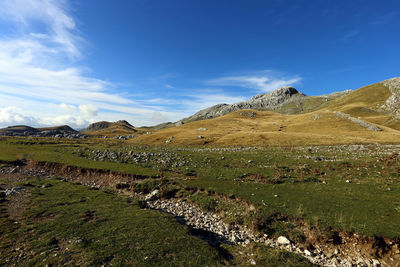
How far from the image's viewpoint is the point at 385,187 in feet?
62.4

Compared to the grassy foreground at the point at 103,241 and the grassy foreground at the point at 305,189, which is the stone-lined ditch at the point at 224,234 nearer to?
the grassy foreground at the point at 305,189

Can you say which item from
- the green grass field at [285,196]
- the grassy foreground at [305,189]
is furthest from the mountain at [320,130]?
the green grass field at [285,196]

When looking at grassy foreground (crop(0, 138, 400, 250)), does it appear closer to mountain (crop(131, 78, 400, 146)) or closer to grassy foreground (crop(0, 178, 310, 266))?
grassy foreground (crop(0, 178, 310, 266))

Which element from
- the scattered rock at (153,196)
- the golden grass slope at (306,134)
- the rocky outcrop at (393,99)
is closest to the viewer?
the scattered rock at (153,196)

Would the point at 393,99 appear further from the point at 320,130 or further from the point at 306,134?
the point at 306,134

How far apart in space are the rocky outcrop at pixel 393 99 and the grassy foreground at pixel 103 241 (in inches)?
6988

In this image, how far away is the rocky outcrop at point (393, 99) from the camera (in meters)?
142

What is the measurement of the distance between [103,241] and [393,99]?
240 m

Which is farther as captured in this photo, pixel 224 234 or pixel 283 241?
pixel 224 234

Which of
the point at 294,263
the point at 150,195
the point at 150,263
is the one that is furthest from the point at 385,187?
the point at 150,195

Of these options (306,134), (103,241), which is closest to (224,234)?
(103,241)

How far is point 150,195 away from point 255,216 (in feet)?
45.0

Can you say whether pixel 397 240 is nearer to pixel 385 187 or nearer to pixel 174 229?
pixel 385 187

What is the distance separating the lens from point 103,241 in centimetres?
1149
